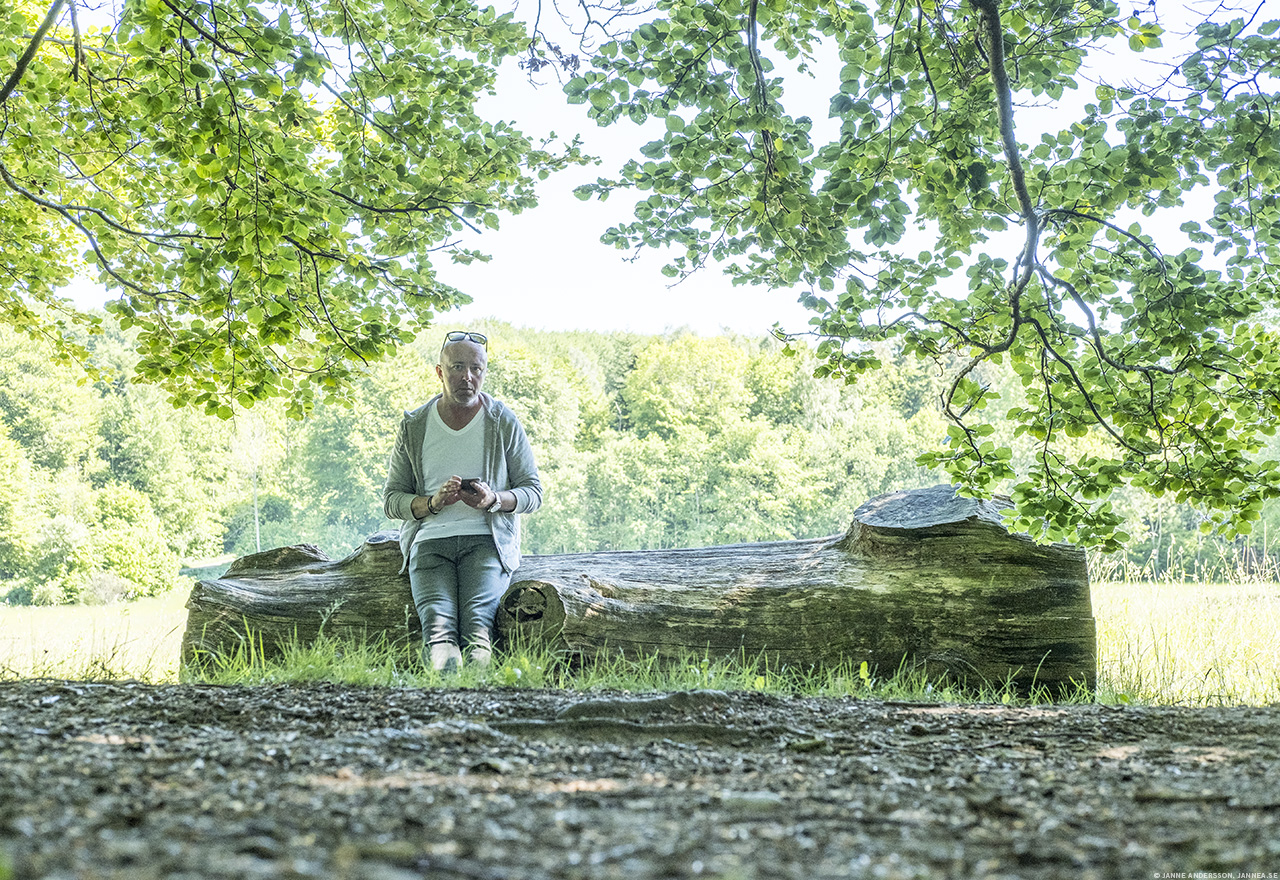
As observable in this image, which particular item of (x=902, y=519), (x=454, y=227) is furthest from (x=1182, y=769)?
(x=454, y=227)

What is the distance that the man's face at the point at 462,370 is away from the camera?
491 centimetres

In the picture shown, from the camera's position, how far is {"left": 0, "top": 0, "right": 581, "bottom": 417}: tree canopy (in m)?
3.37

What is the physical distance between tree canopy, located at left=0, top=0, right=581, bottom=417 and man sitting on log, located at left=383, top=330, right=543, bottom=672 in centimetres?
56

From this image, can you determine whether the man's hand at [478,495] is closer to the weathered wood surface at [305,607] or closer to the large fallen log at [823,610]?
the large fallen log at [823,610]

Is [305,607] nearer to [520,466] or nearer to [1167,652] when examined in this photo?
[520,466]

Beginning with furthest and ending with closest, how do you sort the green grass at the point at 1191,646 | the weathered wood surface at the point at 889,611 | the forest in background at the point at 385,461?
1. the forest in background at the point at 385,461
2. the green grass at the point at 1191,646
3. the weathered wood surface at the point at 889,611

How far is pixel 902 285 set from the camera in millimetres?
4105

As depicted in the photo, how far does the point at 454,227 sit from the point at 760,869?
406 centimetres

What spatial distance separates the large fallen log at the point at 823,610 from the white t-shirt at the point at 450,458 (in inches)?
20.3

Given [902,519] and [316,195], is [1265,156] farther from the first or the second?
[316,195]

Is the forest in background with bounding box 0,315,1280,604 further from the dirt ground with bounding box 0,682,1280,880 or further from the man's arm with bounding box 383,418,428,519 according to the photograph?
the dirt ground with bounding box 0,682,1280,880

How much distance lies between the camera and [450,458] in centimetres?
502

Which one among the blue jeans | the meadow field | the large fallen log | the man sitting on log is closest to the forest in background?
the meadow field

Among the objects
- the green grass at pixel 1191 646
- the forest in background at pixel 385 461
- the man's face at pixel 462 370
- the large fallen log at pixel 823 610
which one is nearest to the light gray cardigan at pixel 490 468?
the man's face at pixel 462 370
